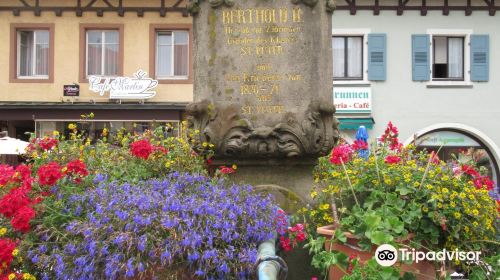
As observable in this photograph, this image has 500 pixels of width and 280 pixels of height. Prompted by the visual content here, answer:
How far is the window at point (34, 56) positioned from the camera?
65.0 feet

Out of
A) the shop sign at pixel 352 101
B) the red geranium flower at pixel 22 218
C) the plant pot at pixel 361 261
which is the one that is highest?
the shop sign at pixel 352 101

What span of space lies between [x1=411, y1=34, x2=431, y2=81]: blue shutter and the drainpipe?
17.0m

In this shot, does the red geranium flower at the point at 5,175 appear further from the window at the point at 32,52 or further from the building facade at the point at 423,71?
the window at the point at 32,52

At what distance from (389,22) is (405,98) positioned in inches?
101

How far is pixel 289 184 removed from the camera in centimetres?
491

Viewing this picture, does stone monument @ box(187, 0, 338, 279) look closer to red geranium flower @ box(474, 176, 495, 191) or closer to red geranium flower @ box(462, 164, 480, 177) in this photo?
red geranium flower @ box(462, 164, 480, 177)

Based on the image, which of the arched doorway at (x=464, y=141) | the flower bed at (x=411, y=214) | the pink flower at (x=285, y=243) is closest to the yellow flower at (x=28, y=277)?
the pink flower at (x=285, y=243)

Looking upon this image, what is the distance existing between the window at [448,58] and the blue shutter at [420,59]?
438mm

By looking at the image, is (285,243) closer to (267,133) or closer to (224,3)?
(267,133)

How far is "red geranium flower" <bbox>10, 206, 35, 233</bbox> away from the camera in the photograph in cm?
328

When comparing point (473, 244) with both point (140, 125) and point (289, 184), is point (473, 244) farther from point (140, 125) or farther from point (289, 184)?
point (140, 125)

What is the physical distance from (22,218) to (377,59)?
17138mm

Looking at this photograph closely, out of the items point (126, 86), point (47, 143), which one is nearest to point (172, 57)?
point (126, 86)

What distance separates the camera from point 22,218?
3.29 metres
